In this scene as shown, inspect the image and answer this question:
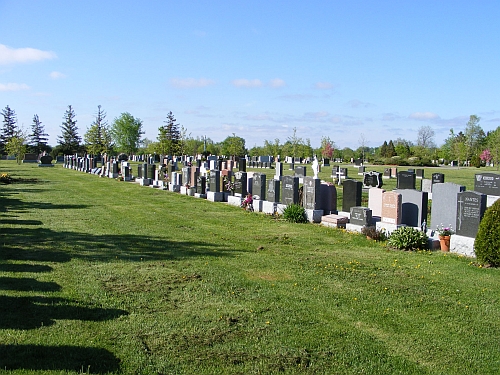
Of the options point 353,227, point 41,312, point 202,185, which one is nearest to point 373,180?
point 202,185

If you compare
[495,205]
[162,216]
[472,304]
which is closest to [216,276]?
[472,304]

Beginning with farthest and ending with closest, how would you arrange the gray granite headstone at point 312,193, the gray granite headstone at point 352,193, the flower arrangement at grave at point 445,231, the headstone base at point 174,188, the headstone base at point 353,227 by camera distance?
the headstone base at point 174,188 → the gray granite headstone at point 312,193 → the gray granite headstone at point 352,193 → the headstone base at point 353,227 → the flower arrangement at grave at point 445,231

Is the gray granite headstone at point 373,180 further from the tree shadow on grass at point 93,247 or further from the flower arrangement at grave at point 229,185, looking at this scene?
the tree shadow on grass at point 93,247

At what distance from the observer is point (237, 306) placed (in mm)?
6602

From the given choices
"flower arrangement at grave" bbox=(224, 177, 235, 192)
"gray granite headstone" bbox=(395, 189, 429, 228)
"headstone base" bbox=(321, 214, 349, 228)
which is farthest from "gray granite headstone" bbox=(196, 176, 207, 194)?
"gray granite headstone" bbox=(395, 189, 429, 228)

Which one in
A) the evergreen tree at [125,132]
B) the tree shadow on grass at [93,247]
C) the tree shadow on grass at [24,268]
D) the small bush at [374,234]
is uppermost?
the evergreen tree at [125,132]

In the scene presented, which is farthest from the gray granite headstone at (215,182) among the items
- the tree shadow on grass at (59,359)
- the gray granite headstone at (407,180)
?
the tree shadow on grass at (59,359)

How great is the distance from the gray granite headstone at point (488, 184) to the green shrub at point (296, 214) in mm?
8812

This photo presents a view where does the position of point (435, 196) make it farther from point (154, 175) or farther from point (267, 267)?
point (154, 175)

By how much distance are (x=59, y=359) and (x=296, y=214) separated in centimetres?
1044

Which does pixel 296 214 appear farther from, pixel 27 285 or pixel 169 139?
pixel 169 139

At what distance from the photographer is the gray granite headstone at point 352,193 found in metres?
14.3

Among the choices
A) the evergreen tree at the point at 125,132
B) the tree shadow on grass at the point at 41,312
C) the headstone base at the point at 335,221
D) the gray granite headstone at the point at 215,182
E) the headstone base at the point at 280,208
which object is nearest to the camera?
the tree shadow on grass at the point at 41,312

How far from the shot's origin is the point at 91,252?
987 cm
